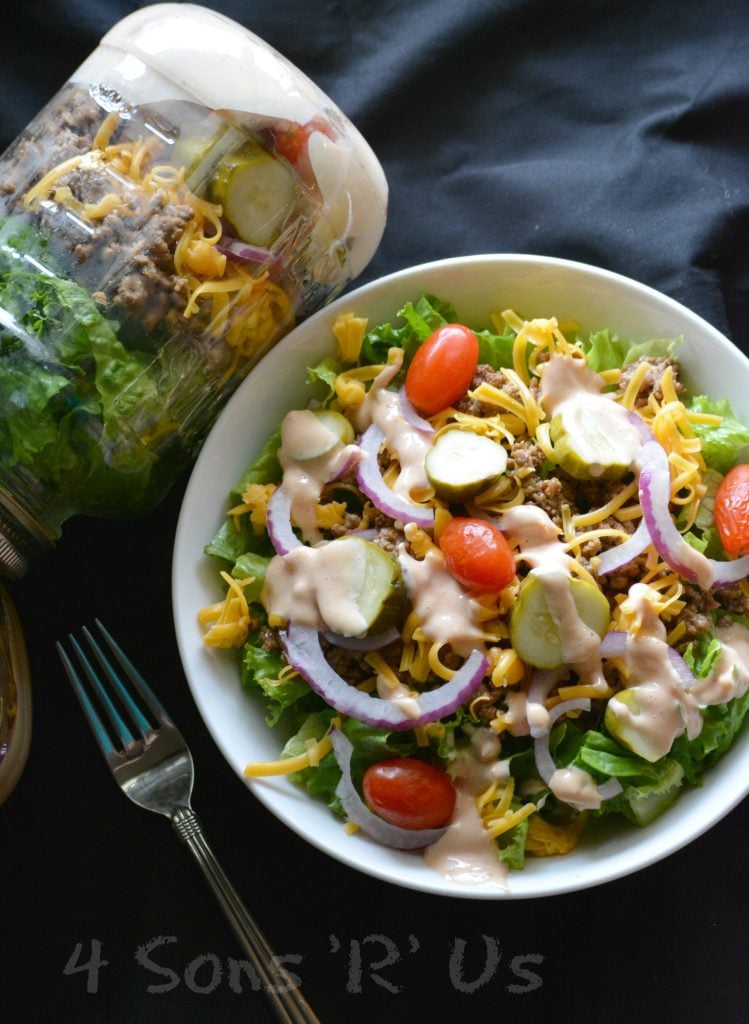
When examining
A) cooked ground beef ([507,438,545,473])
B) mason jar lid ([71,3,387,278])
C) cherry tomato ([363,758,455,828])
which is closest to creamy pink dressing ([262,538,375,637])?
cherry tomato ([363,758,455,828])

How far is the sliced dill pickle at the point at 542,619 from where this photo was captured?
234cm

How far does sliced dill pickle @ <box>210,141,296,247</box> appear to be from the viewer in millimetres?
2482

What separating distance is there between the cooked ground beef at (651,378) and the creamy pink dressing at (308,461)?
2.28ft

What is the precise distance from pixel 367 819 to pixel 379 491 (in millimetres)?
761

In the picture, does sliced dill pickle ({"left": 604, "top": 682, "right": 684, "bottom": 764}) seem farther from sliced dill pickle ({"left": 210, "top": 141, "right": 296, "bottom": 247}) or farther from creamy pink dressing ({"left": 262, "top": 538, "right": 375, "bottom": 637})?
sliced dill pickle ({"left": 210, "top": 141, "right": 296, "bottom": 247})

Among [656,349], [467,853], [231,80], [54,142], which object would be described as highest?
[54,142]

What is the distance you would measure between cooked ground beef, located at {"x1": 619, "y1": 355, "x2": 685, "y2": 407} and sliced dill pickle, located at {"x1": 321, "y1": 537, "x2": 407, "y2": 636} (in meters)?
0.75

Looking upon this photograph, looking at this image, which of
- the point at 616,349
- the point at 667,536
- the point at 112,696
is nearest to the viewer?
the point at 667,536

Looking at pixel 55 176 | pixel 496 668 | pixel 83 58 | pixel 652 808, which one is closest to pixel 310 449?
pixel 496 668

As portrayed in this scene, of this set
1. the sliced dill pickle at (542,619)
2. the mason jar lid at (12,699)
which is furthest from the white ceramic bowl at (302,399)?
the mason jar lid at (12,699)

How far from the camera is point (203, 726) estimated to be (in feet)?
9.28

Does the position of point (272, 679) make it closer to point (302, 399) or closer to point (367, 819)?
point (367, 819)

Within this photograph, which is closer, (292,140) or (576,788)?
(576,788)

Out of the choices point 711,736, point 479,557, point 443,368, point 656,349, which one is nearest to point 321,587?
point 479,557
